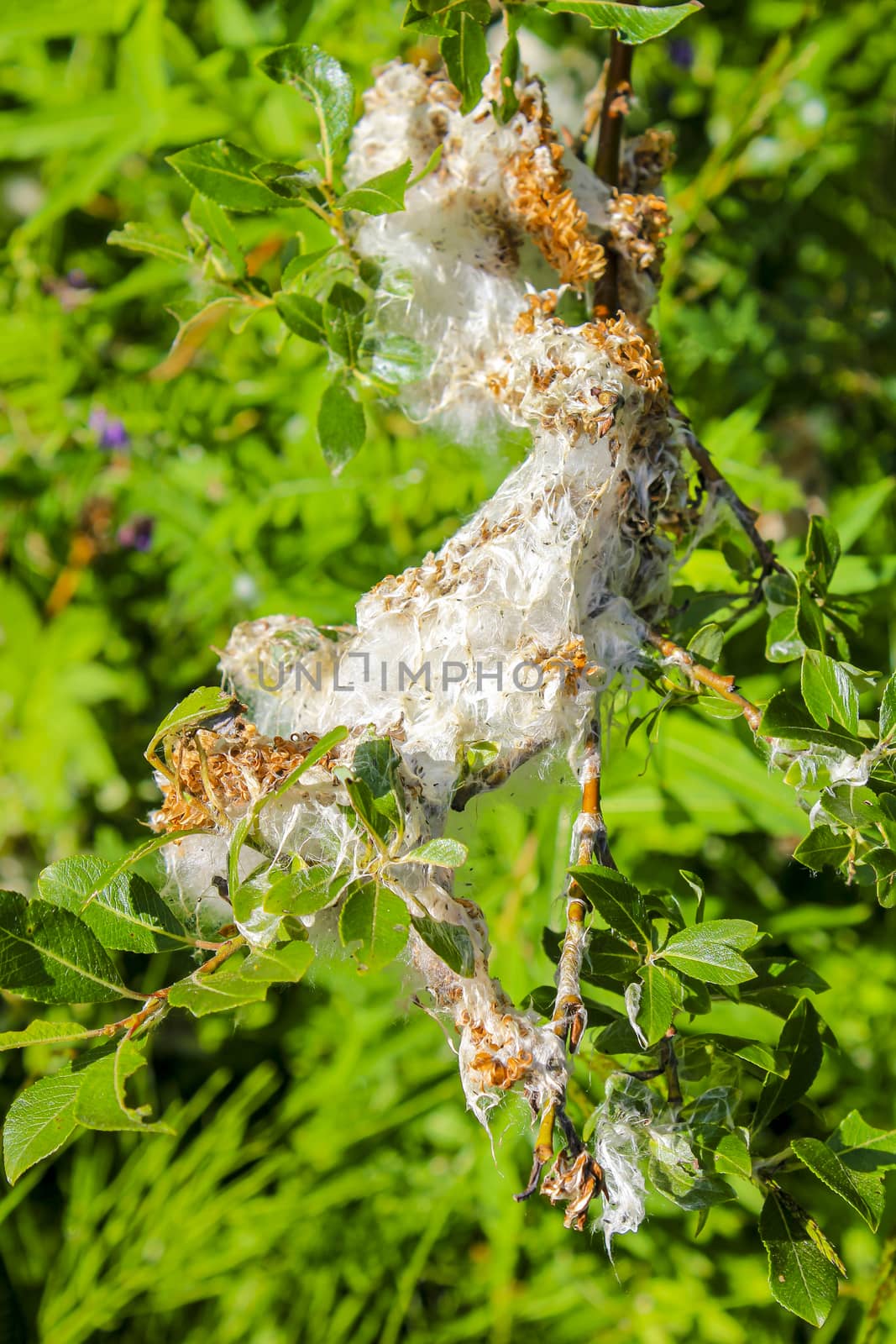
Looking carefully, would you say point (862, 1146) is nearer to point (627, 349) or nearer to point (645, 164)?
point (627, 349)

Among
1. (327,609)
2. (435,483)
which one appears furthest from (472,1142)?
(435,483)

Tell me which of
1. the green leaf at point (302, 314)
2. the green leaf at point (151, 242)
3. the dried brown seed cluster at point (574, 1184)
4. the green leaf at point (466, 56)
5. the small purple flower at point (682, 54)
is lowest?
the dried brown seed cluster at point (574, 1184)

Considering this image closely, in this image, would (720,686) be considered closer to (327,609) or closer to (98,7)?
(327,609)

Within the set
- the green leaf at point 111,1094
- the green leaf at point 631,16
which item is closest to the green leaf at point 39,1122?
the green leaf at point 111,1094

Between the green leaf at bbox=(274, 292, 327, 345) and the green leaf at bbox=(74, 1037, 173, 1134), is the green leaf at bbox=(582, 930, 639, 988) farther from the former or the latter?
the green leaf at bbox=(274, 292, 327, 345)

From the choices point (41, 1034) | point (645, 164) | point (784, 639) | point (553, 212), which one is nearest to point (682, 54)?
point (645, 164)

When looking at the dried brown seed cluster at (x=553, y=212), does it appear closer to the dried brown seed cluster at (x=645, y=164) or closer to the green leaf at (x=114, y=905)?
the dried brown seed cluster at (x=645, y=164)

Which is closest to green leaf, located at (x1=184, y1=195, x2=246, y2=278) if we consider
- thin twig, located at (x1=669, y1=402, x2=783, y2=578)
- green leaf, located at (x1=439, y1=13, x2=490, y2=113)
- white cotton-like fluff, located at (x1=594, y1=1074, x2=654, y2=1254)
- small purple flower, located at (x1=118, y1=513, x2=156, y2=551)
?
green leaf, located at (x1=439, y1=13, x2=490, y2=113)
